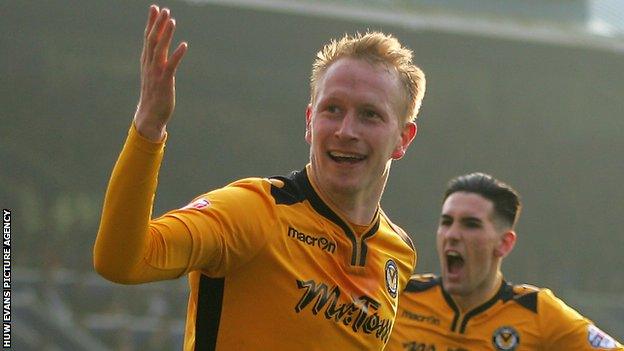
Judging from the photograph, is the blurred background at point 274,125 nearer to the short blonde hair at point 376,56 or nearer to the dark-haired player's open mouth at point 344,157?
the short blonde hair at point 376,56

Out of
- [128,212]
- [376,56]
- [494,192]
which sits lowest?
[128,212]

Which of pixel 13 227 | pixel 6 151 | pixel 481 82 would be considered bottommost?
pixel 13 227

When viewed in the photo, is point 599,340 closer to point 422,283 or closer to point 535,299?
point 535,299

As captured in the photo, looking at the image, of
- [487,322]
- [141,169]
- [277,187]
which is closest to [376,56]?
[277,187]

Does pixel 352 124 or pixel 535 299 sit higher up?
pixel 352 124

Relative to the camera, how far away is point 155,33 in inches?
129

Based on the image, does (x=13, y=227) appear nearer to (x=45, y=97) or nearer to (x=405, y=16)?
(x=45, y=97)

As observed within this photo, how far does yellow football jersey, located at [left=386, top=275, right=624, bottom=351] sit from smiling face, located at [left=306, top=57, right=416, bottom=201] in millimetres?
2938

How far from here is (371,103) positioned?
4.17 meters

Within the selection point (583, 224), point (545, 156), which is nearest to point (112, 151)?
point (545, 156)

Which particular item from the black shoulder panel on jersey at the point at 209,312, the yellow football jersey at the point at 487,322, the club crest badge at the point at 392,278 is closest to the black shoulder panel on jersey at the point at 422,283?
the yellow football jersey at the point at 487,322

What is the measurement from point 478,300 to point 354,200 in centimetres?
332

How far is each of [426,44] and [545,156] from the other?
436cm

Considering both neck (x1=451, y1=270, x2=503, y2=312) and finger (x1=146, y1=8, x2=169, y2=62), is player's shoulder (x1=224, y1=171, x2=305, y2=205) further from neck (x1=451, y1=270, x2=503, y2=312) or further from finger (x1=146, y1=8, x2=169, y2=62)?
neck (x1=451, y1=270, x2=503, y2=312)
